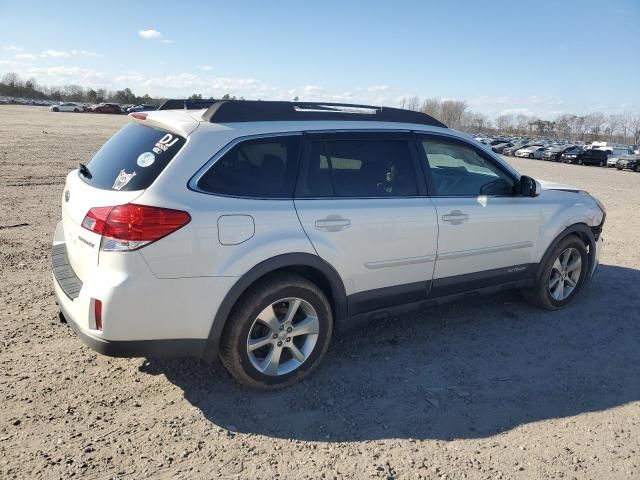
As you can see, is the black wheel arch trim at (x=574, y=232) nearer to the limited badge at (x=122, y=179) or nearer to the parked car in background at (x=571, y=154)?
the limited badge at (x=122, y=179)

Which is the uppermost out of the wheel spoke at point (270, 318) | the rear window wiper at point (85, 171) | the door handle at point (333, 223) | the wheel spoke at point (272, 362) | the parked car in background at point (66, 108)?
the parked car in background at point (66, 108)

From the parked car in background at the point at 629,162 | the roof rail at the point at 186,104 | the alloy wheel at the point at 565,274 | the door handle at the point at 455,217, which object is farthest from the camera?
the parked car in background at the point at 629,162

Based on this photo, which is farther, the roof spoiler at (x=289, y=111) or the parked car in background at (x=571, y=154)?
the parked car in background at (x=571, y=154)

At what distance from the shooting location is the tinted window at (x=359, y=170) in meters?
3.47

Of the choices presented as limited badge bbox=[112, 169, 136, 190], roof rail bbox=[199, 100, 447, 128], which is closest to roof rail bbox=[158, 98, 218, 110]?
roof rail bbox=[199, 100, 447, 128]

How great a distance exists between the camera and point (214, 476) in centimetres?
261

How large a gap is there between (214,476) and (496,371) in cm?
223

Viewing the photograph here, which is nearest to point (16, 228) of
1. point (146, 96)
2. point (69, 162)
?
point (69, 162)

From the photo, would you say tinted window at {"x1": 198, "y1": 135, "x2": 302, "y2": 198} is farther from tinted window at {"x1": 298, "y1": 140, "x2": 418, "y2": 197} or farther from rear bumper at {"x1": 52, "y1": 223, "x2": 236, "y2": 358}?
rear bumper at {"x1": 52, "y1": 223, "x2": 236, "y2": 358}

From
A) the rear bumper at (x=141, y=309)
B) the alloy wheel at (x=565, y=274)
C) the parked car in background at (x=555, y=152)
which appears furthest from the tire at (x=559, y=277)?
the parked car in background at (x=555, y=152)

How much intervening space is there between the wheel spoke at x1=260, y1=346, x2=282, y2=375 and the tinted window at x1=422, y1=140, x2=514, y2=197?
1746mm

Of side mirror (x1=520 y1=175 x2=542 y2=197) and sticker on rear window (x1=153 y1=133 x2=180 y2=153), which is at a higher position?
sticker on rear window (x1=153 y1=133 x2=180 y2=153)

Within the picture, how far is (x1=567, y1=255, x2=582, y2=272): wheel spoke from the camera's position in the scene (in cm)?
510

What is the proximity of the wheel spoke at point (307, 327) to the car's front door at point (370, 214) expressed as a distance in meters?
0.33
